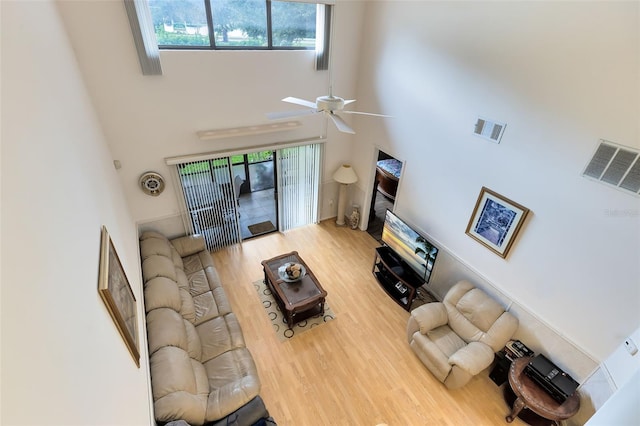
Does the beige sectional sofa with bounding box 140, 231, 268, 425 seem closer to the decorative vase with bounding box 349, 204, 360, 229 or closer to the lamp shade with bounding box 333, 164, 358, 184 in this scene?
the lamp shade with bounding box 333, 164, 358, 184

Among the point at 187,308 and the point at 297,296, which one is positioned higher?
the point at 187,308

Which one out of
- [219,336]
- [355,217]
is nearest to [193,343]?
[219,336]

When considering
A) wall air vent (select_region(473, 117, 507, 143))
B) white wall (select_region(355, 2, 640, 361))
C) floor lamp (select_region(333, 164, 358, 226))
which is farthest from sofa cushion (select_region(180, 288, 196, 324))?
wall air vent (select_region(473, 117, 507, 143))

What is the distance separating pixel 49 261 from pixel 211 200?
434cm

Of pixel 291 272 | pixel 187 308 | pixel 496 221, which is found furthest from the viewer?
pixel 291 272

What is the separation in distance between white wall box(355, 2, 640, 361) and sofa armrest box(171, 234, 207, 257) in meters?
4.07

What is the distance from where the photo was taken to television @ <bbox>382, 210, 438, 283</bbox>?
4.85 m

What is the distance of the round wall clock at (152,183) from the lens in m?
4.81

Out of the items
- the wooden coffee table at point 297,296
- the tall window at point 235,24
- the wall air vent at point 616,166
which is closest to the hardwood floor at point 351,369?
the wooden coffee table at point 297,296

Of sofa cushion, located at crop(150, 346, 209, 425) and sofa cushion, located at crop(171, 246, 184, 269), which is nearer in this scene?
sofa cushion, located at crop(150, 346, 209, 425)

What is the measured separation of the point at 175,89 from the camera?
4426mm

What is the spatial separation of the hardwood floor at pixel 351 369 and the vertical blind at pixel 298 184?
54.4 inches

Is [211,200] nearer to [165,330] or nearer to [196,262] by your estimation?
[196,262]

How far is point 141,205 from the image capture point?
199 inches
